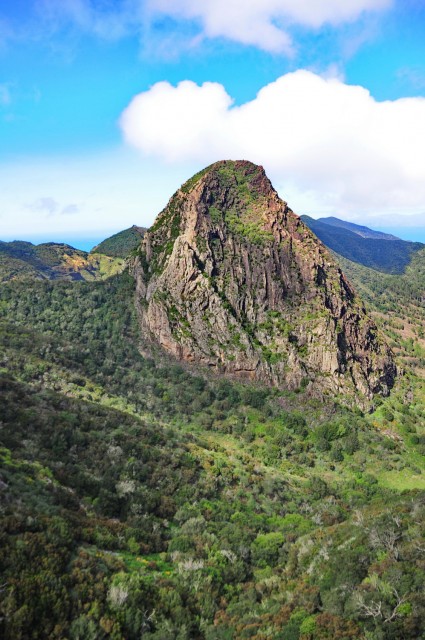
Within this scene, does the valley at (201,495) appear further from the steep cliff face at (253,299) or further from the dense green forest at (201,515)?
the steep cliff face at (253,299)

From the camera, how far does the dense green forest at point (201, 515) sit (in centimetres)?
2045

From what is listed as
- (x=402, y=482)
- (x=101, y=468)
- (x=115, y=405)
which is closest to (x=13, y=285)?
(x=115, y=405)

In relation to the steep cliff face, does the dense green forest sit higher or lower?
lower

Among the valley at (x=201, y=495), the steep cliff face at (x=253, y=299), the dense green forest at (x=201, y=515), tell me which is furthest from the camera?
the steep cliff face at (x=253, y=299)

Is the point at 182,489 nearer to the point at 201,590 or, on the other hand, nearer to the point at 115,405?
the point at 201,590

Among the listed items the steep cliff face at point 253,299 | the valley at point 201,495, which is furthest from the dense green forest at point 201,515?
the steep cliff face at point 253,299

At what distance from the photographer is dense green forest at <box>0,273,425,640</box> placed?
805 inches

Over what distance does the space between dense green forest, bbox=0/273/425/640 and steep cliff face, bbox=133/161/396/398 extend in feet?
36.5

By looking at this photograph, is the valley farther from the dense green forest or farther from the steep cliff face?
the steep cliff face

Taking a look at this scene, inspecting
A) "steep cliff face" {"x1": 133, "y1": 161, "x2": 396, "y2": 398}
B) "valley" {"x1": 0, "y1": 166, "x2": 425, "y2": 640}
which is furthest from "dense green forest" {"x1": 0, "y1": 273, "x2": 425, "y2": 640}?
"steep cliff face" {"x1": 133, "y1": 161, "x2": 396, "y2": 398}

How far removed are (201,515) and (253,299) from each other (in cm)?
7830

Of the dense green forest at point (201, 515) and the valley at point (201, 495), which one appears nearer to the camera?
the dense green forest at point (201, 515)

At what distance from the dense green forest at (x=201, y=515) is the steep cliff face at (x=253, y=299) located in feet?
→ 36.5

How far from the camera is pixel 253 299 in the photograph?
112062 millimetres
